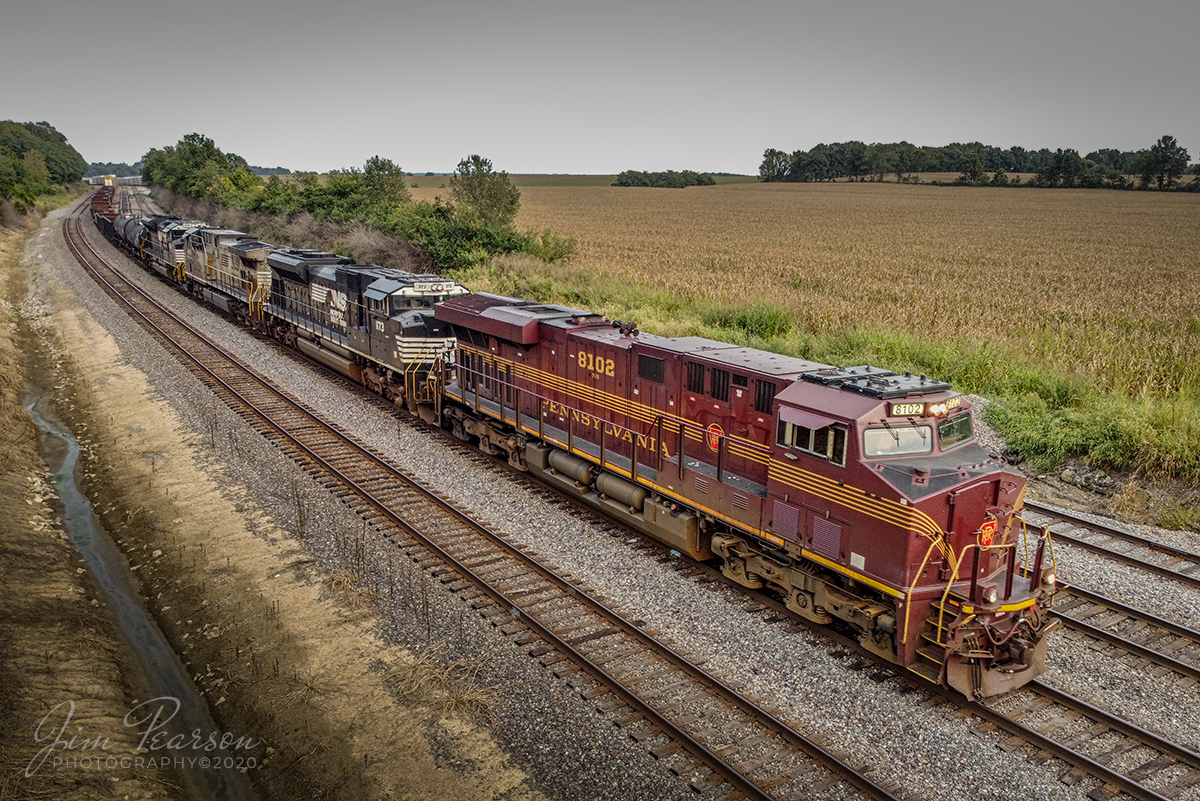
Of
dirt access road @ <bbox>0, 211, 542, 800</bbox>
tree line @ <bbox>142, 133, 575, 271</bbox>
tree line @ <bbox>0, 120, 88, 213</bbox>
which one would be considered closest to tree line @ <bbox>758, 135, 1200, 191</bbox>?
tree line @ <bbox>142, 133, 575, 271</bbox>

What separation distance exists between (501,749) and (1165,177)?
12336cm

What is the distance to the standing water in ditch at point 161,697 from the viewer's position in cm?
845

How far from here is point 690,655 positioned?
388 inches

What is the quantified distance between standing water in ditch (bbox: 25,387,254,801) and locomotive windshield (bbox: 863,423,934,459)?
24.8 ft

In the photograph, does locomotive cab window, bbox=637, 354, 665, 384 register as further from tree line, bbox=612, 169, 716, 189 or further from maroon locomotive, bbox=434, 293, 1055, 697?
tree line, bbox=612, 169, 716, 189

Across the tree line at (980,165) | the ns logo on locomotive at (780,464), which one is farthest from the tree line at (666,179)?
the ns logo on locomotive at (780,464)

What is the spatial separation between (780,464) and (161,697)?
27.1ft

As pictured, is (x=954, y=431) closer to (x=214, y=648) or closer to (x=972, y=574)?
(x=972, y=574)

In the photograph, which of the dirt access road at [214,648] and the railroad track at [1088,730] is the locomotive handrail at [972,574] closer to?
Answer: the railroad track at [1088,730]

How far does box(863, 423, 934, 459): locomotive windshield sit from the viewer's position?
9.12 metres

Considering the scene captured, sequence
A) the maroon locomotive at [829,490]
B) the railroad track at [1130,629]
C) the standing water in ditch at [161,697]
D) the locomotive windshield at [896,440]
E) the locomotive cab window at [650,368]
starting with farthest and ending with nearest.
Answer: the locomotive cab window at [650,368] < the railroad track at [1130,629] < the locomotive windshield at [896,440] < the maroon locomotive at [829,490] < the standing water in ditch at [161,697]
